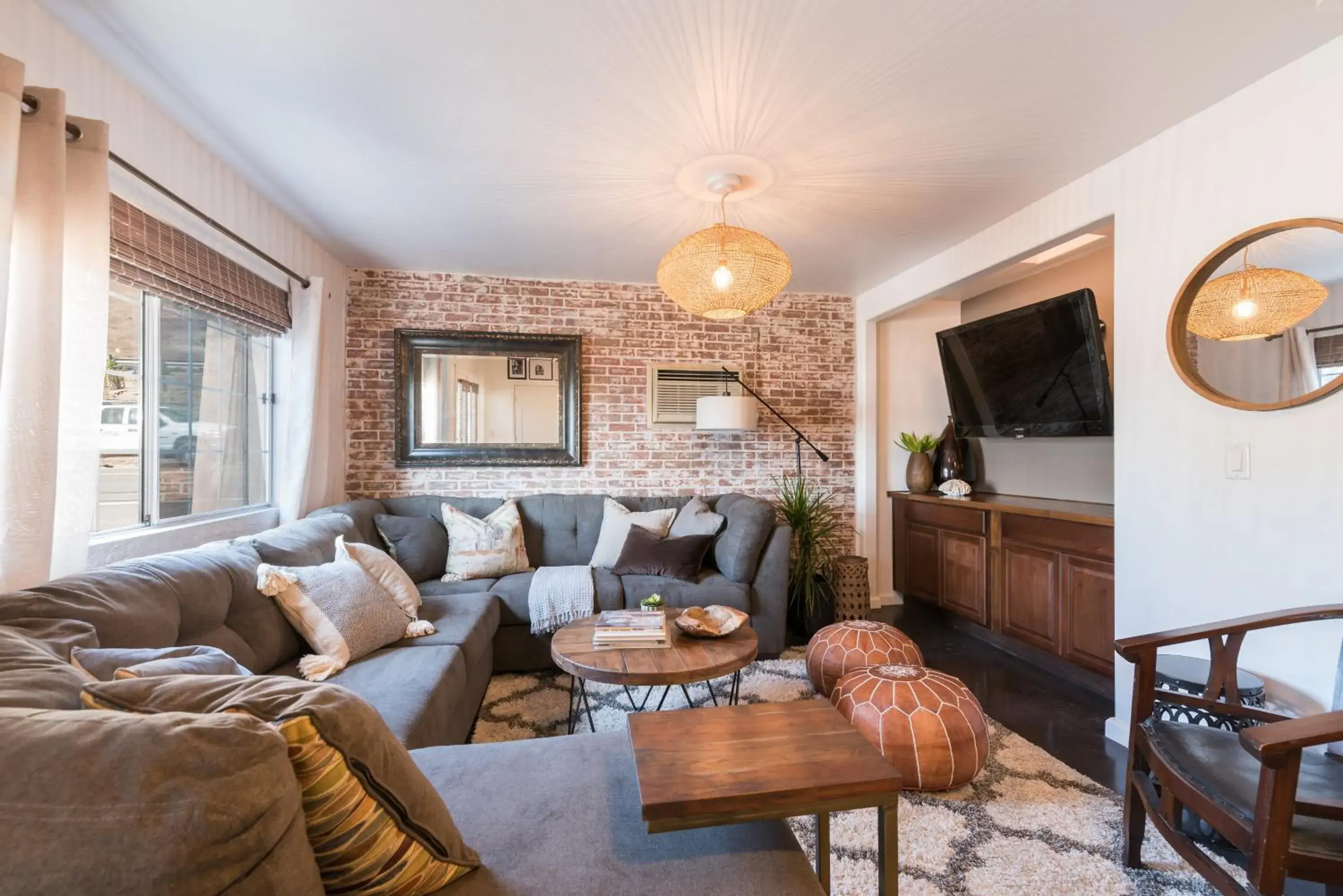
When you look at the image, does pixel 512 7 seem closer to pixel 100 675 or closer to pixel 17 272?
pixel 17 272

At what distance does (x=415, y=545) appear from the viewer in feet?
10.5

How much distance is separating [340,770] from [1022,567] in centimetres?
340

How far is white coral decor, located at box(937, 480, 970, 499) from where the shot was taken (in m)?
3.80

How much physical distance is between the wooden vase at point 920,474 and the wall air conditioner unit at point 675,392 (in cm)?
158

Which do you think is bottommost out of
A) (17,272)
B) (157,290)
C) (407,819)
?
(407,819)

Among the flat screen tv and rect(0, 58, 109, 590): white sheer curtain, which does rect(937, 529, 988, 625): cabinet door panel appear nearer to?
the flat screen tv

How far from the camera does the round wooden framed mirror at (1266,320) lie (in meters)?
1.73

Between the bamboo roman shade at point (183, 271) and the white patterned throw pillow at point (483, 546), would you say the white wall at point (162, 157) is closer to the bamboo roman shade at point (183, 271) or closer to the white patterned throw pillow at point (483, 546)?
the bamboo roman shade at point (183, 271)

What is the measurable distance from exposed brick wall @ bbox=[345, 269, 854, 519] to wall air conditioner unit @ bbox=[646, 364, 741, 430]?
55 mm

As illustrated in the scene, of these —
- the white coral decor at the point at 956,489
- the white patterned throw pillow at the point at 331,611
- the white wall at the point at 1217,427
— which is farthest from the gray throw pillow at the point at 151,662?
the white coral decor at the point at 956,489

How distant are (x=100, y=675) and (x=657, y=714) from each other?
1.11m

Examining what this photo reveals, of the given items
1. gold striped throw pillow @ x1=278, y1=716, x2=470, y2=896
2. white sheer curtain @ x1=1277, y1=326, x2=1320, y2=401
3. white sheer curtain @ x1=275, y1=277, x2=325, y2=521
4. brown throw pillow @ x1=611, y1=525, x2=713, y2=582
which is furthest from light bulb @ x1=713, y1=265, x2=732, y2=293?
white sheer curtain @ x1=275, y1=277, x2=325, y2=521

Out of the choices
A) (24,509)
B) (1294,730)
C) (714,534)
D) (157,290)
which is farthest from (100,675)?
(714,534)

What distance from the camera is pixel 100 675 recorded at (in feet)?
3.49
